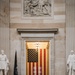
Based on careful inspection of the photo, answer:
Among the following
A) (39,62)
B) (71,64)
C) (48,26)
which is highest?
(48,26)

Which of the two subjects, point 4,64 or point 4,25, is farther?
point 4,25

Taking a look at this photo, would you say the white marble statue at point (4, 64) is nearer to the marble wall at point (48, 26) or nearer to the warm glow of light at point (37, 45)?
the marble wall at point (48, 26)

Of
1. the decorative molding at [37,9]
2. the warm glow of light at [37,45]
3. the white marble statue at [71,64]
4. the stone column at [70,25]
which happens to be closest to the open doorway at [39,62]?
the warm glow of light at [37,45]

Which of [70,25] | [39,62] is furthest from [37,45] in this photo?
[70,25]

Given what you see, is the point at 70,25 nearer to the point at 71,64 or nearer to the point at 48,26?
the point at 48,26

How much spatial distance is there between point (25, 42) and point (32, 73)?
4.44 m

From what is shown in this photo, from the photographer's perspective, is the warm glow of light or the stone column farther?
the warm glow of light

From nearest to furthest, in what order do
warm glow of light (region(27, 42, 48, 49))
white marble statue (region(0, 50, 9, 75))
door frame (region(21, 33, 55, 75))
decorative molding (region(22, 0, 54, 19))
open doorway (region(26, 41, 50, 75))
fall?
white marble statue (region(0, 50, 9, 75))
door frame (region(21, 33, 55, 75))
decorative molding (region(22, 0, 54, 19))
warm glow of light (region(27, 42, 48, 49))
open doorway (region(26, 41, 50, 75))

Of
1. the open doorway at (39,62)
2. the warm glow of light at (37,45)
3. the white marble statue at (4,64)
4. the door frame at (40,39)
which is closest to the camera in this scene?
the white marble statue at (4,64)

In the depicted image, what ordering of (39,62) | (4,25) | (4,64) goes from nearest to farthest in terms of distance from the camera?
(4,64), (4,25), (39,62)

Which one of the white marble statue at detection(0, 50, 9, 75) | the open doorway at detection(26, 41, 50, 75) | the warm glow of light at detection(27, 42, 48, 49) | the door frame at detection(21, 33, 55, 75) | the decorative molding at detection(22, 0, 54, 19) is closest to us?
the white marble statue at detection(0, 50, 9, 75)

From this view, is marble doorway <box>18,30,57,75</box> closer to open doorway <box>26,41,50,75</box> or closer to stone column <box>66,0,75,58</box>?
stone column <box>66,0,75,58</box>

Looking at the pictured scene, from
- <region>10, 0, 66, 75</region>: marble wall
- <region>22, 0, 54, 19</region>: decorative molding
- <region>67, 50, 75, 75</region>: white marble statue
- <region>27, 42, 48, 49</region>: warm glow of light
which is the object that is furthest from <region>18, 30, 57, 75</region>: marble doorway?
<region>27, 42, 48, 49</region>: warm glow of light

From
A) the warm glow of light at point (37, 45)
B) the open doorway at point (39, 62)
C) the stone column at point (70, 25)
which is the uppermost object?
the stone column at point (70, 25)
